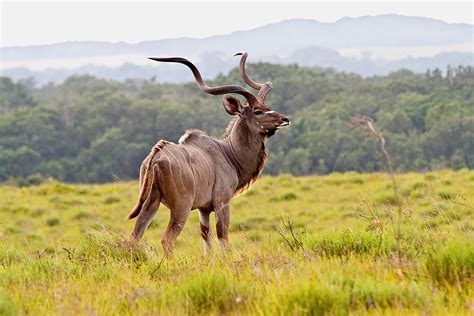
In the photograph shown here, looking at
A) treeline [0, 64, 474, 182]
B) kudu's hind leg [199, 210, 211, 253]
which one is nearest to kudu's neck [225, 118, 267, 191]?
kudu's hind leg [199, 210, 211, 253]

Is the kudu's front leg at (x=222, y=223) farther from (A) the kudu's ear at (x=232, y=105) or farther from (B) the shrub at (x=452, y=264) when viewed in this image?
(B) the shrub at (x=452, y=264)

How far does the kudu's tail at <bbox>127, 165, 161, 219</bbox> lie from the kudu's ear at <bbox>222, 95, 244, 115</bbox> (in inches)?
66.1

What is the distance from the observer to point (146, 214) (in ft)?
23.4

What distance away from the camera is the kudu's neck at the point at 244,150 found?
8.80 m

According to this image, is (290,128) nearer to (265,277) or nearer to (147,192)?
(147,192)

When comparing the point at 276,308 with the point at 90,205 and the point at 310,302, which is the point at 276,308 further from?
the point at 90,205

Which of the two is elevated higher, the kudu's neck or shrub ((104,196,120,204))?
the kudu's neck

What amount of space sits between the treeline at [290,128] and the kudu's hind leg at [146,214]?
110 feet

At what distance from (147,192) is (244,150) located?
1.89 metres

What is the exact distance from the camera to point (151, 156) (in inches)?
287

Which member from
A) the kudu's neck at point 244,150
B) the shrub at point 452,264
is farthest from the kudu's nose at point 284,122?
the shrub at point 452,264

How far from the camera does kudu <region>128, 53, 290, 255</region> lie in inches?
283

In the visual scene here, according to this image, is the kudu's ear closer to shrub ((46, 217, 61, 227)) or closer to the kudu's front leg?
the kudu's front leg

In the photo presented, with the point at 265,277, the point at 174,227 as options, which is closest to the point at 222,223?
the point at 174,227
